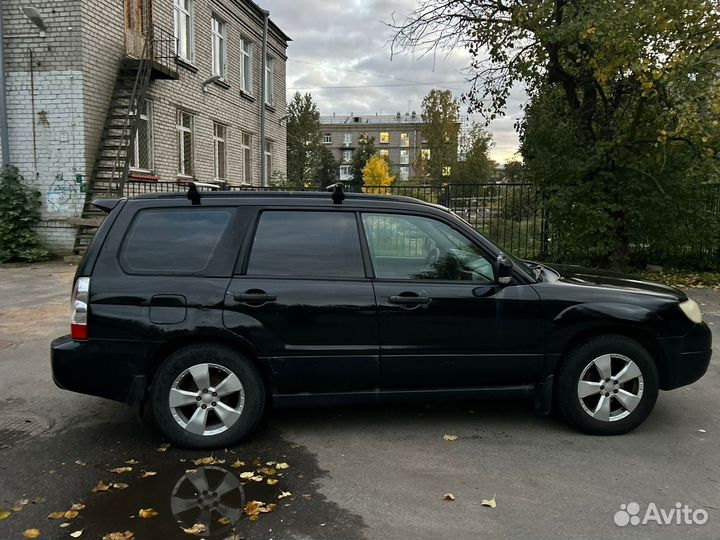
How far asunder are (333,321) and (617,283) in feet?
7.21

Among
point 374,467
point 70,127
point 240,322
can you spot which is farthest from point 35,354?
point 70,127

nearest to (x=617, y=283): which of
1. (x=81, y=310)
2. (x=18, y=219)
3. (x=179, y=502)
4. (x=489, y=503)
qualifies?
(x=489, y=503)

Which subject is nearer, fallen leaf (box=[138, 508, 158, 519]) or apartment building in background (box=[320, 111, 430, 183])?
fallen leaf (box=[138, 508, 158, 519])

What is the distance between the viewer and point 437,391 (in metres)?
4.02

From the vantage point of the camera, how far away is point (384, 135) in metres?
106

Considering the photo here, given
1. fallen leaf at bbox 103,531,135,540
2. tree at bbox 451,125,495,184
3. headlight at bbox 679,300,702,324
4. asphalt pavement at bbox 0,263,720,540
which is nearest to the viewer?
fallen leaf at bbox 103,531,135,540

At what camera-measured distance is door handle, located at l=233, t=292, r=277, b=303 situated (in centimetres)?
380

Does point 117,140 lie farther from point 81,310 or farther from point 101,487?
point 101,487

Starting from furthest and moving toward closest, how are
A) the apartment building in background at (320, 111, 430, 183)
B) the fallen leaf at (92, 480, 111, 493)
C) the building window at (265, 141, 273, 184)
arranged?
the apartment building in background at (320, 111, 430, 183) < the building window at (265, 141, 273, 184) < the fallen leaf at (92, 480, 111, 493)

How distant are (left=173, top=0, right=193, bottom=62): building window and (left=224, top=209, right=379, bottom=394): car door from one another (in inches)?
547

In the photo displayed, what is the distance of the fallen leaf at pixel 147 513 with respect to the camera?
3045mm

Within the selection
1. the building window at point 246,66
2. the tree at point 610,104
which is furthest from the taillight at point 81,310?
the building window at point 246,66

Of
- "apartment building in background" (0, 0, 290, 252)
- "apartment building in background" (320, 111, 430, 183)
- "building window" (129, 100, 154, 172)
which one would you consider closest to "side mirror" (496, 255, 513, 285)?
"apartment building in background" (0, 0, 290, 252)

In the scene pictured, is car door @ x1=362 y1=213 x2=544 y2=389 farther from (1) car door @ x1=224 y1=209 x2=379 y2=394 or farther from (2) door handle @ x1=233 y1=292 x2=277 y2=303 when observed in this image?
(2) door handle @ x1=233 y1=292 x2=277 y2=303
